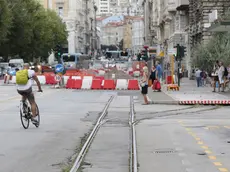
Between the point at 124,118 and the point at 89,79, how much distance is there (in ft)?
71.6

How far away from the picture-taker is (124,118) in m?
19.5

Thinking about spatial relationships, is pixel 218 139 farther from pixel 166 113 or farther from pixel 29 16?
Answer: pixel 29 16

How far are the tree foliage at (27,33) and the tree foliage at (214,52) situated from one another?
28822 millimetres

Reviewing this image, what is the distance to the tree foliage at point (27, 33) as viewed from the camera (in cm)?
7200

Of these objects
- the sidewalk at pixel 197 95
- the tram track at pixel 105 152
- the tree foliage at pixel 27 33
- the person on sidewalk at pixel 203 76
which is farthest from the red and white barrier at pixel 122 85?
the tree foliage at pixel 27 33

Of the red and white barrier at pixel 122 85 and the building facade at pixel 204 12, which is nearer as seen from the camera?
the red and white barrier at pixel 122 85

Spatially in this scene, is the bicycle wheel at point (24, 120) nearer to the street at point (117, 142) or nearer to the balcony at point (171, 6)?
the street at point (117, 142)

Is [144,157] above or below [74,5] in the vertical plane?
below

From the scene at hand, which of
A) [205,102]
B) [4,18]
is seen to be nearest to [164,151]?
[205,102]

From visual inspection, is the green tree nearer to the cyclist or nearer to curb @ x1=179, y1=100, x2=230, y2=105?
curb @ x1=179, y1=100, x2=230, y2=105

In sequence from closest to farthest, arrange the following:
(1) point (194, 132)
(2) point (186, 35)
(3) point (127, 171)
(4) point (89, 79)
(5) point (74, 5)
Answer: (3) point (127, 171) < (1) point (194, 132) < (4) point (89, 79) < (2) point (186, 35) < (5) point (74, 5)

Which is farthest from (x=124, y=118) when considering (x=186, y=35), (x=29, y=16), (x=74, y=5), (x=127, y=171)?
(x=74, y=5)

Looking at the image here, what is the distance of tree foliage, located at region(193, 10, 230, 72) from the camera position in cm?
4326

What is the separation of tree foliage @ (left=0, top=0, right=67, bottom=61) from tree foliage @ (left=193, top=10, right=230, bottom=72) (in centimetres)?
2882
